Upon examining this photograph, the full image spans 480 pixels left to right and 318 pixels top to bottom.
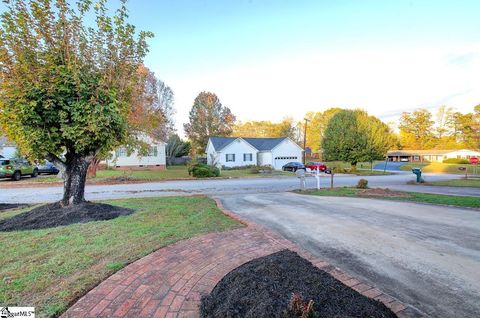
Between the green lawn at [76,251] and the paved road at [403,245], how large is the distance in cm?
180

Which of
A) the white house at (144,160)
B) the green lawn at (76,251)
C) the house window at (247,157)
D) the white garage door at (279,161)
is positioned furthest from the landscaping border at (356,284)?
the white garage door at (279,161)

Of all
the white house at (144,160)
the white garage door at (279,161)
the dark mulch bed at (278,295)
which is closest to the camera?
the dark mulch bed at (278,295)

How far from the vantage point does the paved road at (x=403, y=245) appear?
2598 mm

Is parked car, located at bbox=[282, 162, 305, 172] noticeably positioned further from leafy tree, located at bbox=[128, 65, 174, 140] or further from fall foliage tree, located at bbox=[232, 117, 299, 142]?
fall foliage tree, located at bbox=[232, 117, 299, 142]

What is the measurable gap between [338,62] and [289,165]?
1852 centimetres

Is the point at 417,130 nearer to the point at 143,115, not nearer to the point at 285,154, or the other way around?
the point at 285,154

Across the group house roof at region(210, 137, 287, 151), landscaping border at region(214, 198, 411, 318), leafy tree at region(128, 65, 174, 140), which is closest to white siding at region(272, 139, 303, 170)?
house roof at region(210, 137, 287, 151)

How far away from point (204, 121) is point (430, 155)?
50951mm

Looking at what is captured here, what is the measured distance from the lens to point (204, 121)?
148ft

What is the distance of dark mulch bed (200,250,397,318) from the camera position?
1933mm

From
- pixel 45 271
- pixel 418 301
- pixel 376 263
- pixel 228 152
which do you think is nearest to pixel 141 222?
pixel 45 271

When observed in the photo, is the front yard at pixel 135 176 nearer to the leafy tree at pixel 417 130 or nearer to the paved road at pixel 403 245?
the paved road at pixel 403 245

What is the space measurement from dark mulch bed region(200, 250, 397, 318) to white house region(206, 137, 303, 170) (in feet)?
100

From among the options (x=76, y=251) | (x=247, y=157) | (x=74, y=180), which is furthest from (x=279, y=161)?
(x=76, y=251)
